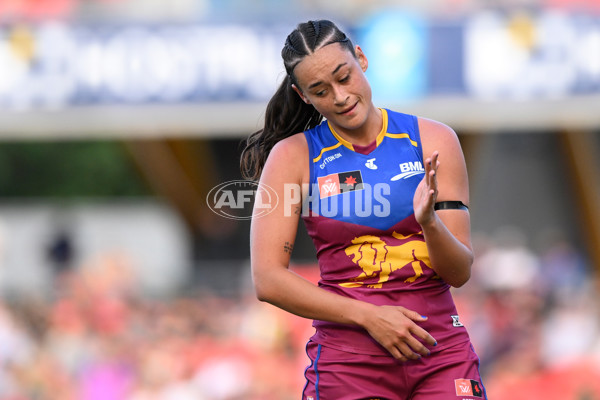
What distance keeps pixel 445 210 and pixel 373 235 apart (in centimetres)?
26

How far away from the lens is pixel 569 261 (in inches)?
483

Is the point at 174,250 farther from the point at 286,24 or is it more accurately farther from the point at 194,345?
the point at 194,345

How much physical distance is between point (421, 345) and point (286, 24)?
8564mm

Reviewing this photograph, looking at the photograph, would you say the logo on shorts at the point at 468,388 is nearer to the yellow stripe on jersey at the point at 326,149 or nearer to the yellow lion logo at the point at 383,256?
the yellow lion logo at the point at 383,256

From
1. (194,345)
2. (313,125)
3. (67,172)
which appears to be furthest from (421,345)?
(67,172)

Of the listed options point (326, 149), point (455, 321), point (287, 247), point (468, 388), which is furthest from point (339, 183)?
point (468, 388)

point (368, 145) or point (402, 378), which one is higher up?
point (368, 145)

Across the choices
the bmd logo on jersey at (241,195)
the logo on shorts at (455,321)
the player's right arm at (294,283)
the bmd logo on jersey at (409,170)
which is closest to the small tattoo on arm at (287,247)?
the player's right arm at (294,283)

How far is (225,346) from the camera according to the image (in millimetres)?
8375

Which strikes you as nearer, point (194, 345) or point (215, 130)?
point (194, 345)

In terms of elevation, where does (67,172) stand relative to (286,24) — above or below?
below

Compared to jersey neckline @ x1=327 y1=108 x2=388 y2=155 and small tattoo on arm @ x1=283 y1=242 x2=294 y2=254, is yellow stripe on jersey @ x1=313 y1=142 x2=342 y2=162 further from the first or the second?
small tattoo on arm @ x1=283 y1=242 x2=294 y2=254

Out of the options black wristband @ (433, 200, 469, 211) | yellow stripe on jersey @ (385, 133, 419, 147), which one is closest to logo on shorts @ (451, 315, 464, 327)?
black wristband @ (433, 200, 469, 211)

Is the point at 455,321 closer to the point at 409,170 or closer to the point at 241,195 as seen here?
the point at 409,170
